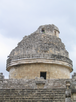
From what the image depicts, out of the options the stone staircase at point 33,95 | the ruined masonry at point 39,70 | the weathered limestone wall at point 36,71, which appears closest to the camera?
the stone staircase at point 33,95

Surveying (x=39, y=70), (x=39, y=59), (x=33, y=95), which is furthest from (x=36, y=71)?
(x=33, y=95)

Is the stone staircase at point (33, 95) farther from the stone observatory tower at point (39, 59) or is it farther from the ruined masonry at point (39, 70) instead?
the stone observatory tower at point (39, 59)

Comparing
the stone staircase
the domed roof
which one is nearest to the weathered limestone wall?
the domed roof

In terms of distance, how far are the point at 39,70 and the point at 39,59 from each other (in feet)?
3.21

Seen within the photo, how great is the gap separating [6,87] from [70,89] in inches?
187

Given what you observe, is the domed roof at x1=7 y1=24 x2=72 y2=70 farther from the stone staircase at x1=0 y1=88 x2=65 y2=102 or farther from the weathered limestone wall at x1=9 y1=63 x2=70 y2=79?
the stone staircase at x1=0 y1=88 x2=65 y2=102

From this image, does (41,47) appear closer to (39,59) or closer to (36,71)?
(39,59)

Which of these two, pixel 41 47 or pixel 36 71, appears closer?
pixel 36 71

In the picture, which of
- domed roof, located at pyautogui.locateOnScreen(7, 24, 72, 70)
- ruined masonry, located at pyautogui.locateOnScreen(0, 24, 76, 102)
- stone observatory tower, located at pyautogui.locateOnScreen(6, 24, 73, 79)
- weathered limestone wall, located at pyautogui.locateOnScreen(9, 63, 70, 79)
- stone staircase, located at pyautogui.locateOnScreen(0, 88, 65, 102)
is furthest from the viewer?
domed roof, located at pyautogui.locateOnScreen(7, 24, 72, 70)

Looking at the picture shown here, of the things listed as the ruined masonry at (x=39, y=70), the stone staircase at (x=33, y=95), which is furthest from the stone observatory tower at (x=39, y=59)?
the stone staircase at (x=33, y=95)

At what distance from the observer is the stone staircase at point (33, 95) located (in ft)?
33.5

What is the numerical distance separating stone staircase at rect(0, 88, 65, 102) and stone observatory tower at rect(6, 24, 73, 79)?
13.5ft

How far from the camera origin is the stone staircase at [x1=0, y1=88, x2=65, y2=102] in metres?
10.2

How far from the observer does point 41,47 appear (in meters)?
15.8
